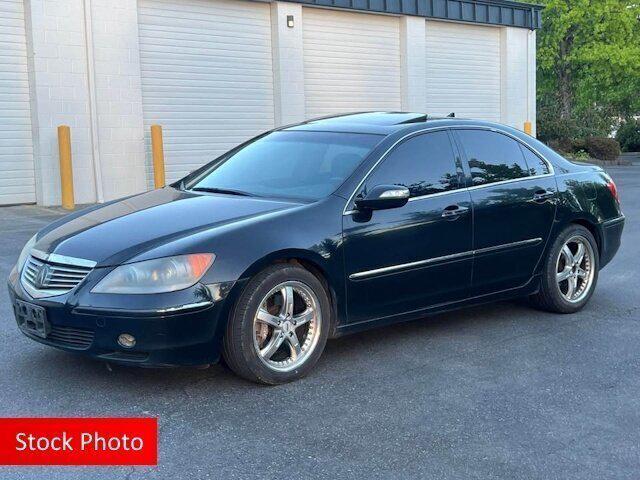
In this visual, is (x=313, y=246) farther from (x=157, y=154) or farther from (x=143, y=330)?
(x=157, y=154)

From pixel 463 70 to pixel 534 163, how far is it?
16193mm

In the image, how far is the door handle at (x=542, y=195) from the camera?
626 cm

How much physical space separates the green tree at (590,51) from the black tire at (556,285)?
2595 cm

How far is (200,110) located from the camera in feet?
54.1

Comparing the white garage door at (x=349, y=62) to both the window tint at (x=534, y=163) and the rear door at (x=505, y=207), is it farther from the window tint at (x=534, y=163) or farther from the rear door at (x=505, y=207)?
the rear door at (x=505, y=207)

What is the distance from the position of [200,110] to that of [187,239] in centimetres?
1226

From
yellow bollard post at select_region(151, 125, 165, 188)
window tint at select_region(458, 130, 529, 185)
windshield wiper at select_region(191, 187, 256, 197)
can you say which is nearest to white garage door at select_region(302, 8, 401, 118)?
yellow bollard post at select_region(151, 125, 165, 188)

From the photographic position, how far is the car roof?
5.81 metres

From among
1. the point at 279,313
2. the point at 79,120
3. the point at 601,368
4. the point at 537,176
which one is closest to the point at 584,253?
the point at 537,176

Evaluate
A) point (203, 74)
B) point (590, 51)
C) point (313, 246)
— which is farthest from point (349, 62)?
point (590, 51)

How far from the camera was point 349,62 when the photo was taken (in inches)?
756

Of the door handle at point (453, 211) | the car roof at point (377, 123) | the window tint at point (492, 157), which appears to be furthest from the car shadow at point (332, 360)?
the car roof at point (377, 123)

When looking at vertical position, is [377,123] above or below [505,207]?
above

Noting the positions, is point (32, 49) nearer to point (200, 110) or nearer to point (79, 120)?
point (79, 120)
